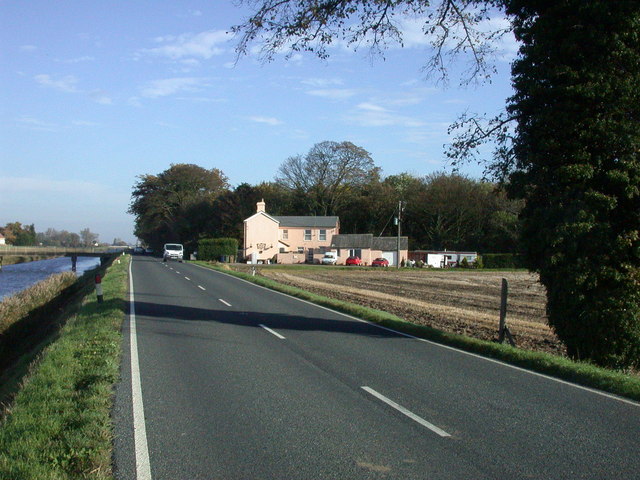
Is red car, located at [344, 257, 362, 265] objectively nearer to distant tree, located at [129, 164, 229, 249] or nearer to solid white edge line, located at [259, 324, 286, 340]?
distant tree, located at [129, 164, 229, 249]

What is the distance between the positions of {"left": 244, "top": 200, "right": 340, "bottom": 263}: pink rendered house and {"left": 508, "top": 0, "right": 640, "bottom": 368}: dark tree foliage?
66182 millimetres

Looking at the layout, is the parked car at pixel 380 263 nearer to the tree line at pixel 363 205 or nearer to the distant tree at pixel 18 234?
the tree line at pixel 363 205

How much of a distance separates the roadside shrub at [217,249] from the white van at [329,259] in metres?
11.3

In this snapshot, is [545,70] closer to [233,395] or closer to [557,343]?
[557,343]

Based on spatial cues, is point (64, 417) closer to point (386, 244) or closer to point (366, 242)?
point (366, 242)

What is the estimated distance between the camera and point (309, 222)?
81.8 meters

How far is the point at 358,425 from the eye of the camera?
20.9 feet

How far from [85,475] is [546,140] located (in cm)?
1070

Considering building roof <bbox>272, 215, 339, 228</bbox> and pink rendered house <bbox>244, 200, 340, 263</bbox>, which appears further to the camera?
building roof <bbox>272, 215, 339, 228</bbox>

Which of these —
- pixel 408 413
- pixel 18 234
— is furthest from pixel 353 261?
pixel 18 234

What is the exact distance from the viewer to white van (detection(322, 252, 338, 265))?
76.2 m

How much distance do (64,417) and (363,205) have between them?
8274 centimetres

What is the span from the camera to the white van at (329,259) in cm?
7625

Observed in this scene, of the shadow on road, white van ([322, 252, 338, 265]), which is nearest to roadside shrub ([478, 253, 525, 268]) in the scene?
white van ([322, 252, 338, 265])
